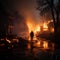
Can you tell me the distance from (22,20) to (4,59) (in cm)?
4465

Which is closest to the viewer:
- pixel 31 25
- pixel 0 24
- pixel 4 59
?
pixel 4 59

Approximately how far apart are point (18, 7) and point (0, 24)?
11166 mm

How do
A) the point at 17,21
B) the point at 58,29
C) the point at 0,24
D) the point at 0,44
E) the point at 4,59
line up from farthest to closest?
the point at 17,21, the point at 0,24, the point at 58,29, the point at 0,44, the point at 4,59

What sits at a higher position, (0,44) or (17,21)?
(17,21)

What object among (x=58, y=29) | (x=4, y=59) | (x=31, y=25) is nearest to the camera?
(x=4, y=59)

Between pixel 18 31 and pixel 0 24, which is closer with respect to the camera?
pixel 0 24

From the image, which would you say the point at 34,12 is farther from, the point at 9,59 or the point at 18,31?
the point at 9,59

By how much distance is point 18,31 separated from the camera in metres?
55.8

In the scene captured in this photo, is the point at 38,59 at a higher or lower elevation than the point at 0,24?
lower

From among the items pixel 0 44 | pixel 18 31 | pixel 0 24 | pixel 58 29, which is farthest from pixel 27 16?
pixel 0 44

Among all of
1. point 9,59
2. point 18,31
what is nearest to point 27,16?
point 18,31

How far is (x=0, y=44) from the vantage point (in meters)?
20.3

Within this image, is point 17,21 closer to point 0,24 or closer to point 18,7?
point 18,7

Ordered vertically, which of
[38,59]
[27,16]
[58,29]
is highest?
[27,16]
